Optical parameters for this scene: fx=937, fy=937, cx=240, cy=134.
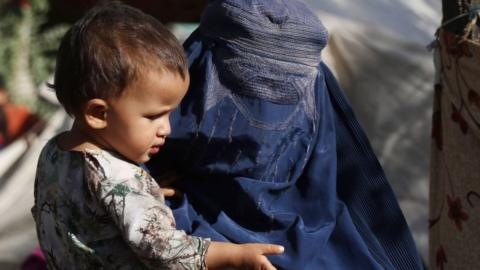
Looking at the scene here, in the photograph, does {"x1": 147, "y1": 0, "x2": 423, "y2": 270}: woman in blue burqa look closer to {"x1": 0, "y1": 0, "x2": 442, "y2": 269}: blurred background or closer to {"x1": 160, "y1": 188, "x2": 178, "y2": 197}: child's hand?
{"x1": 160, "y1": 188, "x2": 178, "y2": 197}: child's hand

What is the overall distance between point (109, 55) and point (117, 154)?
0.65 feet

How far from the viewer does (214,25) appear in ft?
6.83

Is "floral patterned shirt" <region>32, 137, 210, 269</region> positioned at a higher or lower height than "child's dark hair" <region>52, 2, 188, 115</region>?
lower

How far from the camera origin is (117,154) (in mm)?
1771

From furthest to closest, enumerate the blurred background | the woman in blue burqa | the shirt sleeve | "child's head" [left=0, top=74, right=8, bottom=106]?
"child's head" [left=0, top=74, right=8, bottom=106], the blurred background, the woman in blue burqa, the shirt sleeve

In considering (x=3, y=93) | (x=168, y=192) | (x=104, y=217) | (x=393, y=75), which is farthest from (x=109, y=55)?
(x=3, y=93)

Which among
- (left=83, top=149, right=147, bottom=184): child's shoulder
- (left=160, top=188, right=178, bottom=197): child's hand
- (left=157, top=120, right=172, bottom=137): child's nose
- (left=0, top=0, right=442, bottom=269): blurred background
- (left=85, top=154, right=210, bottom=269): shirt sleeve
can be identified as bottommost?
(left=0, top=0, right=442, bottom=269): blurred background

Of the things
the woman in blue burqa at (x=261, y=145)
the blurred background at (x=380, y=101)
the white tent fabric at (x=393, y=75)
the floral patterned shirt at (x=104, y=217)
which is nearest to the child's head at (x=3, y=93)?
the blurred background at (x=380, y=101)

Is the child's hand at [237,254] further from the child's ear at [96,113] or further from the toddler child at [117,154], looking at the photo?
the child's ear at [96,113]

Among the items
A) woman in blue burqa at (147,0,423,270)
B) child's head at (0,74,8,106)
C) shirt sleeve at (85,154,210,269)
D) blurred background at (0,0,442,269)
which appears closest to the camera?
shirt sleeve at (85,154,210,269)

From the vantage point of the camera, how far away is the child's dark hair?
1687 mm

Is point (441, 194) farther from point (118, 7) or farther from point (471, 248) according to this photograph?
point (118, 7)

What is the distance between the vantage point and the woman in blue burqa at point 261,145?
6.57ft

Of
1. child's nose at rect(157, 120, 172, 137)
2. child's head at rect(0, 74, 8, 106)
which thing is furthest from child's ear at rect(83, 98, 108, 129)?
child's head at rect(0, 74, 8, 106)
